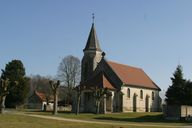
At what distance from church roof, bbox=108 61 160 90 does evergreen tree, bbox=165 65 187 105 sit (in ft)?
31.1

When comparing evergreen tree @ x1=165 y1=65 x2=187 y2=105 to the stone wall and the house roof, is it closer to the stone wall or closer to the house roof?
the stone wall

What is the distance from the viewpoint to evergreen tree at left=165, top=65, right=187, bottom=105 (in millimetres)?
60322

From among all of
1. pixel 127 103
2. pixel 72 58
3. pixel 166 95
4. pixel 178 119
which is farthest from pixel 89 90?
pixel 72 58

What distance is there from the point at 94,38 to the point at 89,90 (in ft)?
49.3

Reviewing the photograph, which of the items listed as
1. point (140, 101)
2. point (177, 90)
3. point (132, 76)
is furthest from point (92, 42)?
point (177, 90)

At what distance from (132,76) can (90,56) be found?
376 inches

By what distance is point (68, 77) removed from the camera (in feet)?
289

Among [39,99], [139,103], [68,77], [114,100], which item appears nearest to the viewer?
[114,100]

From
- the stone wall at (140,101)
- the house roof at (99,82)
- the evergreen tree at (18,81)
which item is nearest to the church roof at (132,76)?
the stone wall at (140,101)

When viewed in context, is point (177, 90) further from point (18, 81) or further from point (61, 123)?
point (61, 123)

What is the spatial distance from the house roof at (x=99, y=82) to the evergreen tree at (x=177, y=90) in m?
10.5

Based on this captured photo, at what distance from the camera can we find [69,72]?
292ft

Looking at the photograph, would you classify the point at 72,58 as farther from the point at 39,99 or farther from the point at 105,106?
the point at 105,106

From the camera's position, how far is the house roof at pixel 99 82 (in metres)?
64.4
